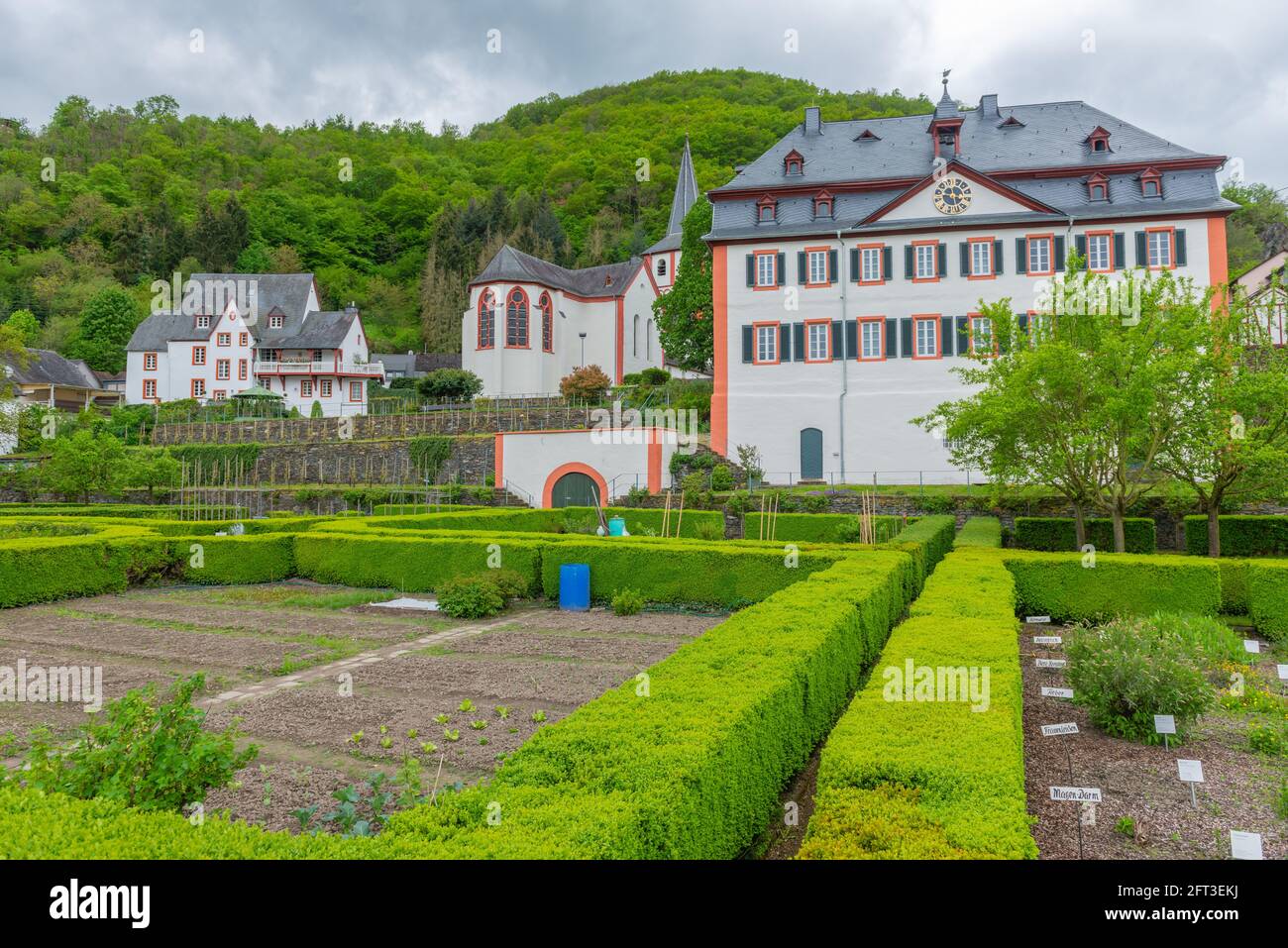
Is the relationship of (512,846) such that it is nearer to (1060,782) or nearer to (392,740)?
(392,740)

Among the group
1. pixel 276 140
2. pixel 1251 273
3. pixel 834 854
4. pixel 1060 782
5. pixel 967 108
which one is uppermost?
pixel 276 140

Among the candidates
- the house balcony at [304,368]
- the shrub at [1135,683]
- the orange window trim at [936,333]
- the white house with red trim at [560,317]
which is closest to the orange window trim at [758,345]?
the orange window trim at [936,333]

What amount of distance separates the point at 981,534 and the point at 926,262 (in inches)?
744

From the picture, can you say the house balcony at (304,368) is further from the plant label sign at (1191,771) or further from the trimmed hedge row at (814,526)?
the plant label sign at (1191,771)

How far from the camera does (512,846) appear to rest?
3.34 m

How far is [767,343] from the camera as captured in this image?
37156 mm

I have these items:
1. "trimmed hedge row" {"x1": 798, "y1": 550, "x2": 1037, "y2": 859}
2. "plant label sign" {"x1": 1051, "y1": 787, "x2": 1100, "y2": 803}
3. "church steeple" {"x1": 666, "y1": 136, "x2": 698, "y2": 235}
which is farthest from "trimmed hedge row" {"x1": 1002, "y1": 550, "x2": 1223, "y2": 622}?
"church steeple" {"x1": 666, "y1": 136, "x2": 698, "y2": 235}

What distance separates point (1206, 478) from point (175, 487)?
4109 centimetres

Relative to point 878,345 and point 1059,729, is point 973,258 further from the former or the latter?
point 1059,729

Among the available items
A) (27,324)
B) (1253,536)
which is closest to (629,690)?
(1253,536)

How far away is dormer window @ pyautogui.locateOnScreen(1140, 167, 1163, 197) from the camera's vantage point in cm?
3456

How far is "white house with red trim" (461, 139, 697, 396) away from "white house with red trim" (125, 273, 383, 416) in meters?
9.41

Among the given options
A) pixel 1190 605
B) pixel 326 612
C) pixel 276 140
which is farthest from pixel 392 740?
pixel 276 140

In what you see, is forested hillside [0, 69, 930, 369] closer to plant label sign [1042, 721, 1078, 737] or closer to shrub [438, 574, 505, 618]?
shrub [438, 574, 505, 618]
